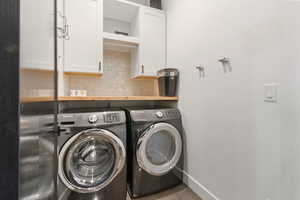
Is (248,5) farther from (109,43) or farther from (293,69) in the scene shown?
(109,43)

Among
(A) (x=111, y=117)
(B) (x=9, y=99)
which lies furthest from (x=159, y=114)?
(B) (x=9, y=99)

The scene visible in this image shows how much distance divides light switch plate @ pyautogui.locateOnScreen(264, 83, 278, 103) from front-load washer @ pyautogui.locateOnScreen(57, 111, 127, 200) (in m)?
1.14

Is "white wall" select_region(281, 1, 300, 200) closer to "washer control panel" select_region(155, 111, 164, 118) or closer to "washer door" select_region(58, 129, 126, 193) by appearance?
"washer control panel" select_region(155, 111, 164, 118)

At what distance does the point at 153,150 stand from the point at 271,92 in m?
1.18

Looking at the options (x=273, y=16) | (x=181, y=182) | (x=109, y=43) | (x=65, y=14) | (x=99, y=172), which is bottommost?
(x=181, y=182)

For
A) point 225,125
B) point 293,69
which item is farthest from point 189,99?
point 293,69

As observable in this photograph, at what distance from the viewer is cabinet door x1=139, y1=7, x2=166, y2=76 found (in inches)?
80.0

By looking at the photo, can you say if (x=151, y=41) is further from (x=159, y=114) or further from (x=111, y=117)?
(x=111, y=117)

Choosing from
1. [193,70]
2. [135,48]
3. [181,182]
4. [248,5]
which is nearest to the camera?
[248,5]

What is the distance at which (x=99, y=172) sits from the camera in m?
1.33

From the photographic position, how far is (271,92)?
86cm

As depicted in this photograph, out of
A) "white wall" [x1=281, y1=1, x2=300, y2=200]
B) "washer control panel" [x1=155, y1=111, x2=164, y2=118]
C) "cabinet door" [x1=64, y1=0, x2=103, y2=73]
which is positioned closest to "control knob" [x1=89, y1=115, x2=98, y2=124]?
"washer control panel" [x1=155, y1=111, x2=164, y2=118]

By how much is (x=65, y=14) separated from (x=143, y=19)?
1.00 metres

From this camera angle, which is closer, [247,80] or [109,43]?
[247,80]
